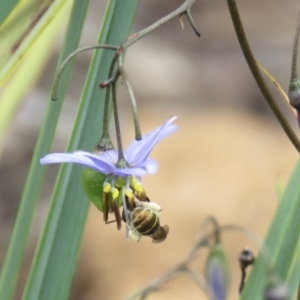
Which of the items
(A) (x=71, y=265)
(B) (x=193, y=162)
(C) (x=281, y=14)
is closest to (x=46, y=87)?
(B) (x=193, y=162)

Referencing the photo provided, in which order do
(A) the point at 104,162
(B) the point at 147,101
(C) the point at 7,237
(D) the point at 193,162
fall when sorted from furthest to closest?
(B) the point at 147,101 → (D) the point at 193,162 → (C) the point at 7,237 → (A) the point at 104,162

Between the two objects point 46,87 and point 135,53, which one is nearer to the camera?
point 46,87

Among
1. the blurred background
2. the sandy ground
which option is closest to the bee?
the sandy ground

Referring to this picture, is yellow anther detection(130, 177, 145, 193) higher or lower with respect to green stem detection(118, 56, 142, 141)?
lower

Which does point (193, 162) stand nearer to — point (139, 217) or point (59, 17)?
point (59, 17)

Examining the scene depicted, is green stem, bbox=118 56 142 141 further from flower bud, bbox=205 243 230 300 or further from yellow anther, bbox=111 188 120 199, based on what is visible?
flower bud, bbox=205 243 230 300

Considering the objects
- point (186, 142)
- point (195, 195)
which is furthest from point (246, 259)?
point (186, 142)

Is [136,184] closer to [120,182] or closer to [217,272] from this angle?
[120,182]
